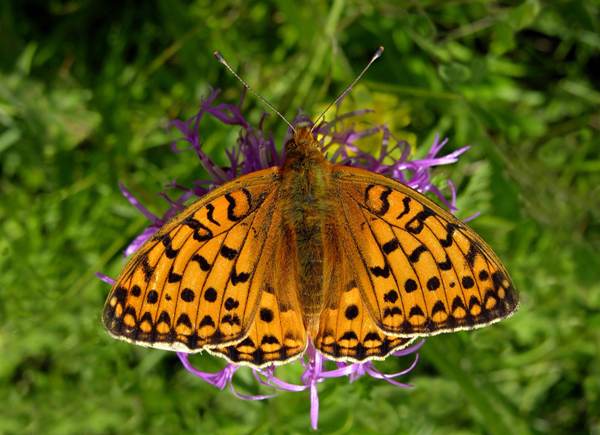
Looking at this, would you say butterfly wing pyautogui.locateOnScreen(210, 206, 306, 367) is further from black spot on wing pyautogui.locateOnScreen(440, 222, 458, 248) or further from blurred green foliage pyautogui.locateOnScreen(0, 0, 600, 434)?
blurred green foliage pyautogui.locateOnScreen(0, 0, 600, 434)

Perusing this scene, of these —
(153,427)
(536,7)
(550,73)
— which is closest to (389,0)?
(536,7)

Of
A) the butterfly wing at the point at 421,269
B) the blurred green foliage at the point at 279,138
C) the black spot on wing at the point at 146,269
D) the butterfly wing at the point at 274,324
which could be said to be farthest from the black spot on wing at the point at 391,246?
the blurred green foliage at the point at 279,138

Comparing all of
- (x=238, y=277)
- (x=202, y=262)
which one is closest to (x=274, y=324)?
(x=238, y=277)

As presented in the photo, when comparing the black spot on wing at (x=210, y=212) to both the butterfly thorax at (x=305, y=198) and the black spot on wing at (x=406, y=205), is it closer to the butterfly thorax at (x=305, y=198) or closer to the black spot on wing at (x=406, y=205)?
the butterfly thorax at (x=305, y=198)

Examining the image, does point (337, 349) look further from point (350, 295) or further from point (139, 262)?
point (139, 262)

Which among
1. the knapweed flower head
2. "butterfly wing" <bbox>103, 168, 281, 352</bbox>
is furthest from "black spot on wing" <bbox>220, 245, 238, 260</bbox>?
the knapweed flower head

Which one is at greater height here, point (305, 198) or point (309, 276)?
point (305, 198)

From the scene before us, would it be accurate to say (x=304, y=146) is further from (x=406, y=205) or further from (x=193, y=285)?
(x=193, y=285)
